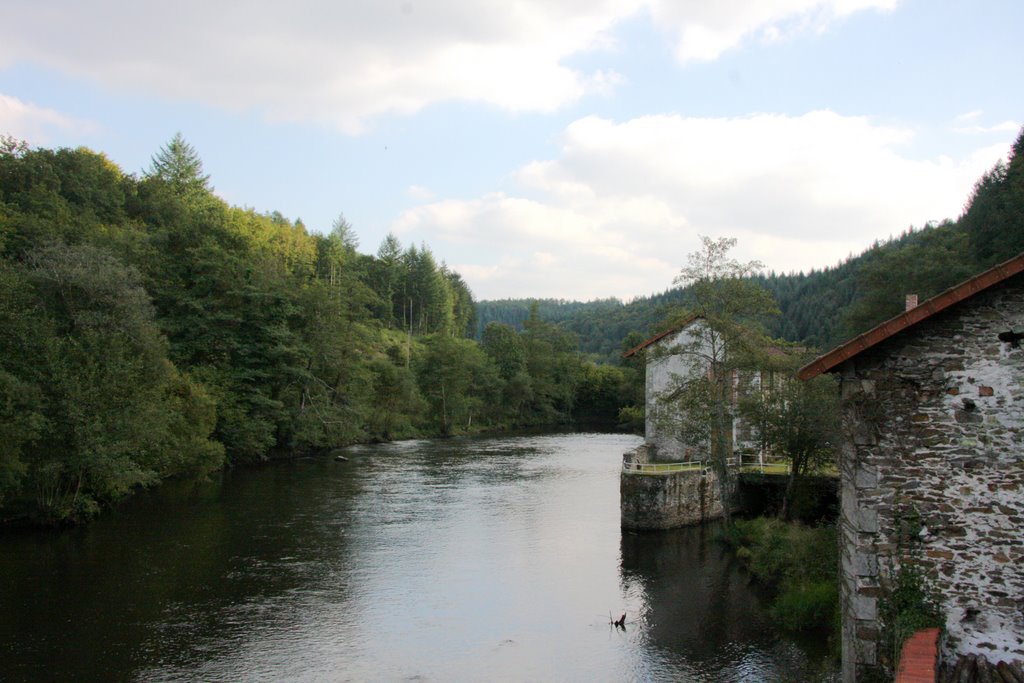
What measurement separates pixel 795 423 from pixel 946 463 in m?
17.1

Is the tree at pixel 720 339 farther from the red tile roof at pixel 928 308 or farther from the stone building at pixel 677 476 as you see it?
the red tile roof at pixel 928 308

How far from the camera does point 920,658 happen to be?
812 centimetres

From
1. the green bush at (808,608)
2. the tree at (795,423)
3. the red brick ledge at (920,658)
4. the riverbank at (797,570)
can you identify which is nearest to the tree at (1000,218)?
the tree at (795,423)

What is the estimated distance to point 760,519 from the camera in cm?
2628

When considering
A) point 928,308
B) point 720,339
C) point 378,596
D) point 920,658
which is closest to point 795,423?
point 720,339

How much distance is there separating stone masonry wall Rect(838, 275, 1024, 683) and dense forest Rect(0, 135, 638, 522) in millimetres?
24466

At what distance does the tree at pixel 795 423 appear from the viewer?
25.3 metres

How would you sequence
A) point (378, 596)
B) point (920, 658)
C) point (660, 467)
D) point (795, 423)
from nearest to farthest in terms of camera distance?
point (920, 658) < point (378, 596) < point (795, 423) < point (660, 467)

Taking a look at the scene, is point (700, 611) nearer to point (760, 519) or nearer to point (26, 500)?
point (760, 519)

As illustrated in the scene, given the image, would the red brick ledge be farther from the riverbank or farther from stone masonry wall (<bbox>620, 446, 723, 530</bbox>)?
stone masonry wall (<bbox>620, 446, 723, 530</bbox>)

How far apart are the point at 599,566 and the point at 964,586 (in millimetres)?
15334

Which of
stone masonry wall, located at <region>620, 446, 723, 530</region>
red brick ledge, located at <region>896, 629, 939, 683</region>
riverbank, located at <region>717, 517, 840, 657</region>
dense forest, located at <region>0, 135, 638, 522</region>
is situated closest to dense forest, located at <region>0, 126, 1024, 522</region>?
dense forest, located at <region>0, 135, 638, 522</region>

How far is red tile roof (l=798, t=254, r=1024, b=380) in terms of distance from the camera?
8.90 meters

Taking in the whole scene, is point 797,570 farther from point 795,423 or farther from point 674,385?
point 674,385
